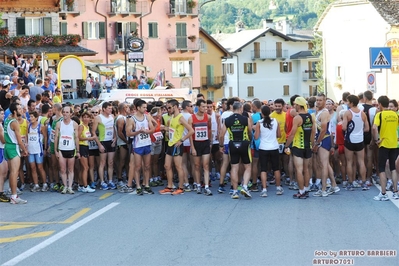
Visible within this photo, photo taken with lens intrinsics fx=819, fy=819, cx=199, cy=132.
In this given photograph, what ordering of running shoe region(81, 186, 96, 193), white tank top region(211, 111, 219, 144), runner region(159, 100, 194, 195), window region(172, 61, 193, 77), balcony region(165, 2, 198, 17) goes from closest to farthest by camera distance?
runner region(159, 100, 194, 195)
running shoe region(81, 186, 96, 193)
white tank top region(211, 111, 219, 144)
balcony region(165, 2, 198, 17)
window region(172, 61, 193, 77)

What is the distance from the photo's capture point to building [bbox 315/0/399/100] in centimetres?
5975

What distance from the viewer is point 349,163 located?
1773 centimetres

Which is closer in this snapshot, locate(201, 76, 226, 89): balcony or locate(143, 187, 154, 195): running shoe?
locate(143, 187, 154, 195): running shoe

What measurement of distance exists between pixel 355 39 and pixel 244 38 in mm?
38385

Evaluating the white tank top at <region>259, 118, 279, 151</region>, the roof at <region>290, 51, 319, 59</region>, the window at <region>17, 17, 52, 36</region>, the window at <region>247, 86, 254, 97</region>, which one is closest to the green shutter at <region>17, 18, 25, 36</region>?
the window at <region>17, 17, 52, 36</region>

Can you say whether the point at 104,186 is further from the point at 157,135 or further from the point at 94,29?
the point at 94,29

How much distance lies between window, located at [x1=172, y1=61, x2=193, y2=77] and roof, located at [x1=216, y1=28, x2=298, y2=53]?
2395cm

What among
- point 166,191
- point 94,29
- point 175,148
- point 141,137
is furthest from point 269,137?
point 94,29

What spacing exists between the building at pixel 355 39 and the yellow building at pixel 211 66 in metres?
14.5

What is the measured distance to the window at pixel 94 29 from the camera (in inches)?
2756

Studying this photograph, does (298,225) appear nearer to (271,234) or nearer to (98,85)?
(271,234)

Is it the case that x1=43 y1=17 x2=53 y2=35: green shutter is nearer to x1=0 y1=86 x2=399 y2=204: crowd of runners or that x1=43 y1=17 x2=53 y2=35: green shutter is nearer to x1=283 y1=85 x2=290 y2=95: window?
x1=0 y1=86 x2=399 y2=204: crowd of runners

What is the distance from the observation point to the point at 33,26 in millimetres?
57156

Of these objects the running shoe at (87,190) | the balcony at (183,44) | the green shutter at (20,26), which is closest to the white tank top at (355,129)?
the running shoe at (87,190)
